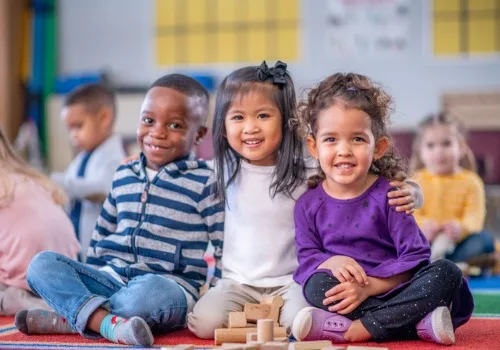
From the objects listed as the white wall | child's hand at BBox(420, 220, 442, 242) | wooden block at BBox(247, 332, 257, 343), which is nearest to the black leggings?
wooden block at BBox(247, 332, 257, 343)

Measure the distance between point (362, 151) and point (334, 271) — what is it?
269 mm

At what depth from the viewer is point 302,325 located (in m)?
1.58

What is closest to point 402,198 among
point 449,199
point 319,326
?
point 319,326

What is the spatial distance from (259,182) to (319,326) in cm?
41

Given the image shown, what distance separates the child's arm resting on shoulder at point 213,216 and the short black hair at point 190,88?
0.66ft

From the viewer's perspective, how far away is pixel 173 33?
7.00 m

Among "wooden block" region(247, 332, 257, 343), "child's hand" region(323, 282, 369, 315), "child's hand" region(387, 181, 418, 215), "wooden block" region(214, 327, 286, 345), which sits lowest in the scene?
"wooden block" region(214, 327, 286, 345)

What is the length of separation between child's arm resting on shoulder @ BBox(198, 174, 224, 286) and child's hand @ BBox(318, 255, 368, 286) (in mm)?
316

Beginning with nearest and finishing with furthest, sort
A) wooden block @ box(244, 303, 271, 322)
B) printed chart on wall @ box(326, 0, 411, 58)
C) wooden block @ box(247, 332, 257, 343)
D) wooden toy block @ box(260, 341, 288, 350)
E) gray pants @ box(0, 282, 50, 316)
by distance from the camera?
wooden toy block @ box(260, 341, 288, 350) → wooden block @ box(247, 332, 257, 343) → wooden block @ box(244, 303, 271, 322) → gray pants @ box(0, 282, 50, 316) → printed chart on wall @ box(326, 0, 411, 58)

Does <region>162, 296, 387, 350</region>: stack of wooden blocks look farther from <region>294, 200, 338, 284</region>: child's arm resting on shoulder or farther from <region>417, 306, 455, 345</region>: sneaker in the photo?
<region>417, 306, 455, 345</region>: sneaker

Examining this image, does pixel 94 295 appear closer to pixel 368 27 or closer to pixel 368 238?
pixel 368 238

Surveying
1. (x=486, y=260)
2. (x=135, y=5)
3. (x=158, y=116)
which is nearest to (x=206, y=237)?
(x=158, y=116)

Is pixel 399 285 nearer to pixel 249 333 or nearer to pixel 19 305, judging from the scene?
pixel 249 333

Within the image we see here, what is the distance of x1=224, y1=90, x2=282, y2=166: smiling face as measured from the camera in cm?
180
